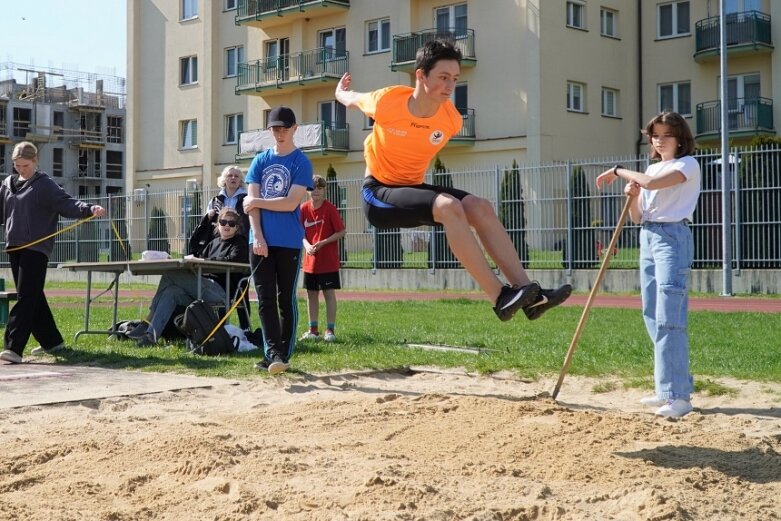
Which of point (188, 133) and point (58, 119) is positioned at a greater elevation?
point (58, 119)

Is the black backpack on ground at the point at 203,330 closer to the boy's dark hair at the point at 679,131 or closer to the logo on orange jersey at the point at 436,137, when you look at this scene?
the logo on orange jersey at the point at 436,137

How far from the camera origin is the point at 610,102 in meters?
38.0

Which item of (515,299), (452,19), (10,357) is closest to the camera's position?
(515,299)

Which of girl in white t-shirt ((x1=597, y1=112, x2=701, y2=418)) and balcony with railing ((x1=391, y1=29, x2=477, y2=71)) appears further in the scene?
balcony with railing ((x1=391, y1=29, x2=477, y2=71))

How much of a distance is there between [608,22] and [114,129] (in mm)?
65497

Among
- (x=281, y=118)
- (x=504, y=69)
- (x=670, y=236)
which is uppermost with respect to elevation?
(x=504, y=69)

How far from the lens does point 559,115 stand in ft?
118

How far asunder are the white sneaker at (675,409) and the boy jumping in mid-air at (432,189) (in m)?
1.03

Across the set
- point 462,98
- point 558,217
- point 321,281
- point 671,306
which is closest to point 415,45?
point 462,98

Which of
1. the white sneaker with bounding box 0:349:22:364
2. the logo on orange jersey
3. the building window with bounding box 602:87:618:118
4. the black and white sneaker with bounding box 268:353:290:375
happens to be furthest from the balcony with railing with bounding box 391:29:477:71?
the logo on orange jersey

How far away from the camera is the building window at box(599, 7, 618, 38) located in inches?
1460

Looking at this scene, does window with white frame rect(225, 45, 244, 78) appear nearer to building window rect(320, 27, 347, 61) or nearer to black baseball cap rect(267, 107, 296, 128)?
building window rect(320, 27, 347, 61)

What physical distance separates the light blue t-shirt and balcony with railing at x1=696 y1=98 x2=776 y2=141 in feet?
93.7

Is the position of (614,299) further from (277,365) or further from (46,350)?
(277,365)
